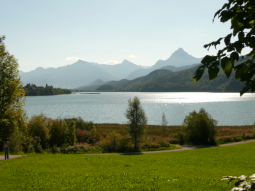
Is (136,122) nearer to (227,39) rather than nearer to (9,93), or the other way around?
(9,93)

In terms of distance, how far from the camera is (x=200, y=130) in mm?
42625

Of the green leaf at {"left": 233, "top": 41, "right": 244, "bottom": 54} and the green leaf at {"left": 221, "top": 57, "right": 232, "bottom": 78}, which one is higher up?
the green leaf at {"left": 233, "top": 41, "right": 244, "bottom": 54}

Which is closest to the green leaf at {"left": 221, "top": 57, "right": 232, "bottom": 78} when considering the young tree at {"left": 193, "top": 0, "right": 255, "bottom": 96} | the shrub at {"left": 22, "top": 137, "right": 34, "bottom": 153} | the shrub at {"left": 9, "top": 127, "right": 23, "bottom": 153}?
the young tree at {"left": 193, "top": 0, "right": 255, "bottom": 96}

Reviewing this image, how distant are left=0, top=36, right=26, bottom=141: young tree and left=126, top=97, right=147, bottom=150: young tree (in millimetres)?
18380

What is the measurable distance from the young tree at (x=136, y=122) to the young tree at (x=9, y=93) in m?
18.4

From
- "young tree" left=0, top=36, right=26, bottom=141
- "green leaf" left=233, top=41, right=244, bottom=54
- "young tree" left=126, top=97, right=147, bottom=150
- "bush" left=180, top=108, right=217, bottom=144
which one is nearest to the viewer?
"green leaf" left=233, top=41, right=244, bottom=54

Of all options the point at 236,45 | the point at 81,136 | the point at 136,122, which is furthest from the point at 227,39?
the point at 81,136

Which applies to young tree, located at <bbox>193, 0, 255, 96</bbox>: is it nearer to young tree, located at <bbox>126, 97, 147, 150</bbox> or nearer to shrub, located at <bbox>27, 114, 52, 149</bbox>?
shrub, located at <bbox>27, 114, 52, 149</bbox>

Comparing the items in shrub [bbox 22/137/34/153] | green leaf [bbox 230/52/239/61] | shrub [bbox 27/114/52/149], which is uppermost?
green leaf [bbox 230/52/239/61]

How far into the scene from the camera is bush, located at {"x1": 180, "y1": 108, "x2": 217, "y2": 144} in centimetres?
4200

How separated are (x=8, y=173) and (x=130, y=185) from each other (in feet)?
31.7

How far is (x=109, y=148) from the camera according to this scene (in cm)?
3341

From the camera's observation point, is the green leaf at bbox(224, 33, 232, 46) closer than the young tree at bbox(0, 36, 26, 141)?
Yes

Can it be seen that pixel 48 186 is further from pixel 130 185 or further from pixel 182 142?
pixel 182 142
